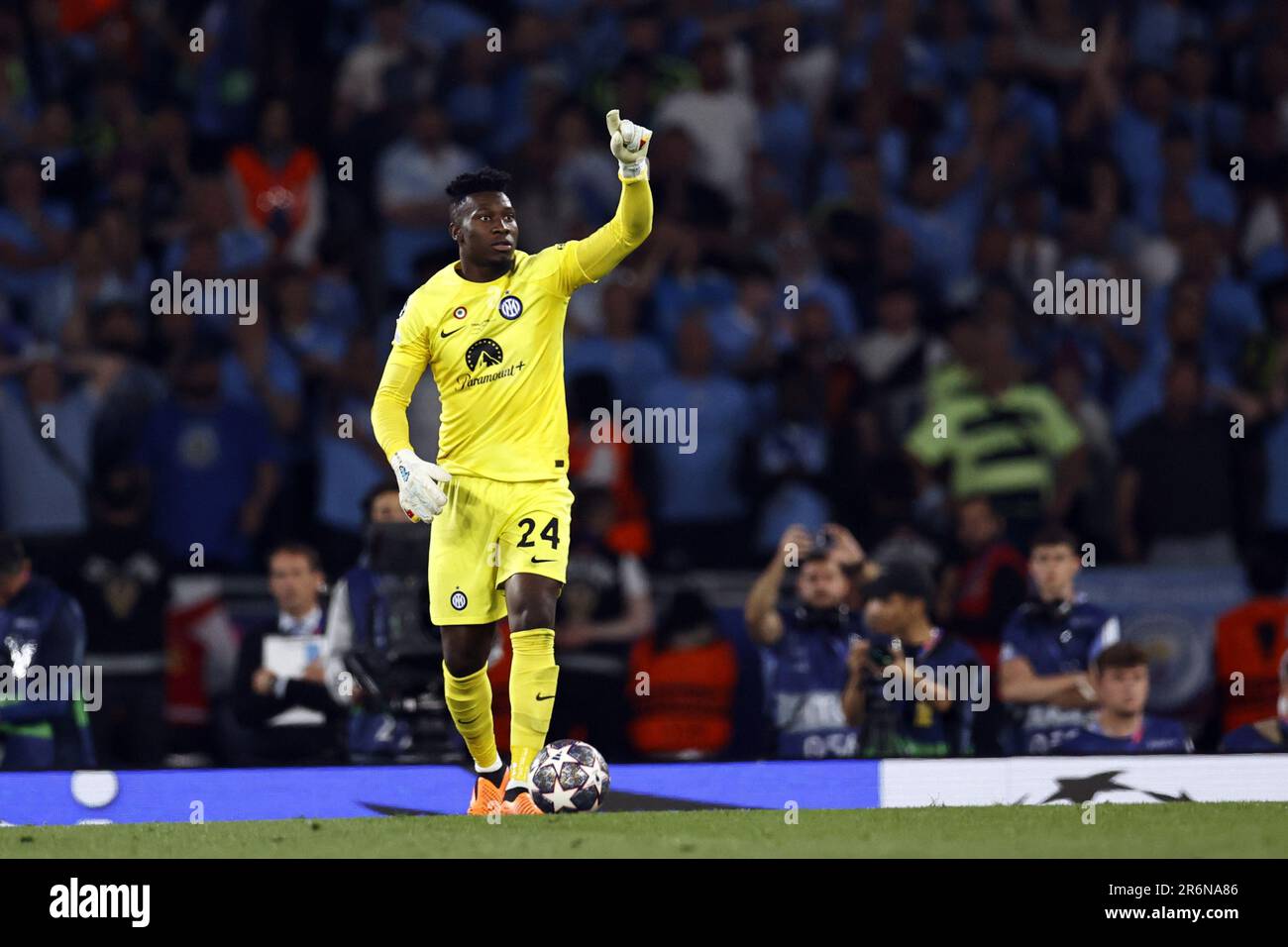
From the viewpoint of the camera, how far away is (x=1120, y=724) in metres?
10.8

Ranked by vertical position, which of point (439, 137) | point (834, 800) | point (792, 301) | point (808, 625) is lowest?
point (834, 800)

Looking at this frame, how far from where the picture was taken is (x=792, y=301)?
13656 millimetres

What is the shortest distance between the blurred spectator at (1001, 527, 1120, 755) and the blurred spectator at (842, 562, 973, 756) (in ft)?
0.76

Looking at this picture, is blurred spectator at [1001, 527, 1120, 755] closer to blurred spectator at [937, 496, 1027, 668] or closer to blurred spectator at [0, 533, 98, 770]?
blurred spectator at [937, 496, 1027, 668]

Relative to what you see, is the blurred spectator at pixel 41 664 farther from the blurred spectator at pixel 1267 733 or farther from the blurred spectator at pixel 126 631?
the blurred spectator at pixel 1267 733

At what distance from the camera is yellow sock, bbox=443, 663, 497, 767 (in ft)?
30.9

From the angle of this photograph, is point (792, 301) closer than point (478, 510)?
No

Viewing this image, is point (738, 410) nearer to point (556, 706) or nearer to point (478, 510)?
point (556, 706)

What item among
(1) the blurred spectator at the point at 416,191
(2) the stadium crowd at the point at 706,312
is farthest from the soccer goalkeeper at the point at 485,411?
(1) the blurred spectator at the point at 416,191

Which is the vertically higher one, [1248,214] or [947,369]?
[1248,214]

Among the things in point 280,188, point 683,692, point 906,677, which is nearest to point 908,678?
point 906,677

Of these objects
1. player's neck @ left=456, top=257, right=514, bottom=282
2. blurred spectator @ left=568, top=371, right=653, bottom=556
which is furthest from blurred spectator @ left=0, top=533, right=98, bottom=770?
player's neck @ left=456, top=257, right=514, bottom=282

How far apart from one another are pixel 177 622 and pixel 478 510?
11.0ft
